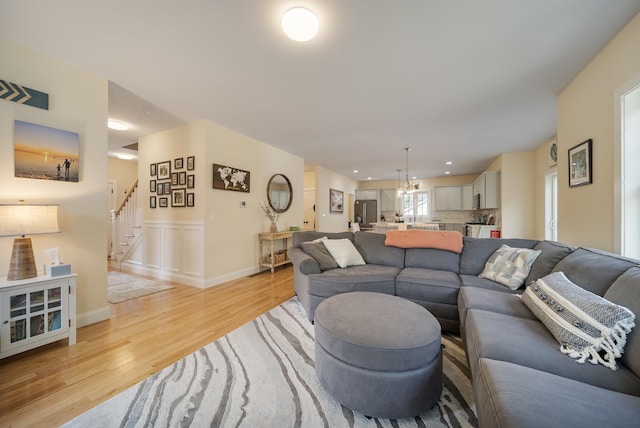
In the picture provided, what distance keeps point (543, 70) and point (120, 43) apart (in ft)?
12.6

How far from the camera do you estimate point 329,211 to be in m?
7.81

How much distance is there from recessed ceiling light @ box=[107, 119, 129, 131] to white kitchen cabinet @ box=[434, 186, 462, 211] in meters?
8.89

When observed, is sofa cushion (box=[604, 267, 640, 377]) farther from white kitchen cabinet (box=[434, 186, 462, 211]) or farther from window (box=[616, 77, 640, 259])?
white kitchen cabinet (box=[434, 186, 462, 211])

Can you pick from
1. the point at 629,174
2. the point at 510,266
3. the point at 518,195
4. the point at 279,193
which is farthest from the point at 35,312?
the point at 518,195

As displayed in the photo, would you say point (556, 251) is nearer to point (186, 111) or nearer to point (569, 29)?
point (569, 29)

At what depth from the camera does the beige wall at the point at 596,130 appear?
6.25ft

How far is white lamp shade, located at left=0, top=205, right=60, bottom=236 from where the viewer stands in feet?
6.02

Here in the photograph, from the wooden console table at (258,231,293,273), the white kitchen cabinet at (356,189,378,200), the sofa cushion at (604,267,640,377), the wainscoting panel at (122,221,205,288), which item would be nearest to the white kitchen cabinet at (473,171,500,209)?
the white kitchen cabinet at (356,189,378,200)

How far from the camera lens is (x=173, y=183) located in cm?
400

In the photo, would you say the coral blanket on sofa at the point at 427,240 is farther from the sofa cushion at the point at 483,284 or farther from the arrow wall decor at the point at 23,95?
the arrow wall decor at the point at 23,95

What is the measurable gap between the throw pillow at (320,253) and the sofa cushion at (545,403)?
1.89 m

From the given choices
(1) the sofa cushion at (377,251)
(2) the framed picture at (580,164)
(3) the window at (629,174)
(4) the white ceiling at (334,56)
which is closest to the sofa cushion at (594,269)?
(3) the window at (629,174)

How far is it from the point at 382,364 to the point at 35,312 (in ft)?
8.55

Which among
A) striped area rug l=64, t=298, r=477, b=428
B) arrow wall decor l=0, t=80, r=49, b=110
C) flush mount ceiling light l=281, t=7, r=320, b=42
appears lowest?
Result: striped area rug l=64, t=298, r=477, b=428
